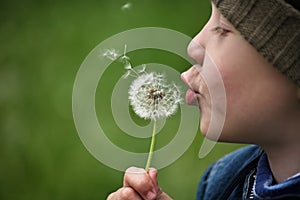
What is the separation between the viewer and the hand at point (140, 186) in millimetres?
1032

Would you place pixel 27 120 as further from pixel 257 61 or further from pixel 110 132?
pixel 257 61

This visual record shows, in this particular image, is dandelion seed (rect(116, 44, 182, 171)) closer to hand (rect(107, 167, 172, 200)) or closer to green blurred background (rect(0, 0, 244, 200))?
hand (rect(107, 167, 172, 200))

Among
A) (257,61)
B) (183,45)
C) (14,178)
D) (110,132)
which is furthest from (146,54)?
(257,61)

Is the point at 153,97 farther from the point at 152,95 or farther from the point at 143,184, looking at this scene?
the point at 143,184

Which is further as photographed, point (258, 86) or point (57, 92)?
point (57, 92)

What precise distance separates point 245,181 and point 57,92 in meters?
1.10

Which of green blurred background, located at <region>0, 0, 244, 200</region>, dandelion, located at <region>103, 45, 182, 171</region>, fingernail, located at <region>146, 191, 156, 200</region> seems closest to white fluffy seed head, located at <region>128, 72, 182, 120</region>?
dandelion, located at <region>103, 45, 182, 171</region>

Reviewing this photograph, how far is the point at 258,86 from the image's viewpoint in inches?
38.8

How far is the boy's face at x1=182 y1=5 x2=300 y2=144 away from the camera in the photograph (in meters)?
0.98

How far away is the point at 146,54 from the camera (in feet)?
6.04

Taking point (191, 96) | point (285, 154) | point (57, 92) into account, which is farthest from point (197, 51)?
point (57, 92)

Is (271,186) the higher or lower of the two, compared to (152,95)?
lower

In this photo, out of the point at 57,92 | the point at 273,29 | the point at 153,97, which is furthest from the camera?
the point at 57,92

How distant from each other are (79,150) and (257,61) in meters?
1.12
